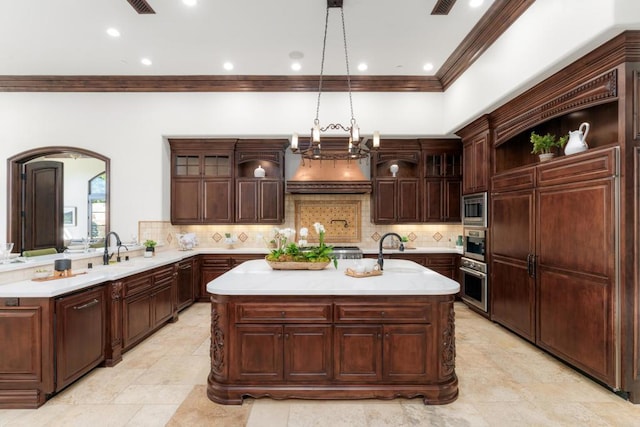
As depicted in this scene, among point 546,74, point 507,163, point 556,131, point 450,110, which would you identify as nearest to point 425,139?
point 450,110

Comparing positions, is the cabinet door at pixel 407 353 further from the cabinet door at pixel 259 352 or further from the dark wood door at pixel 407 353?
the cabinet door at pixel 259 352

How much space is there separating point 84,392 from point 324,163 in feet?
14.3

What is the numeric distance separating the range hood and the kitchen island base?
10.7 ft

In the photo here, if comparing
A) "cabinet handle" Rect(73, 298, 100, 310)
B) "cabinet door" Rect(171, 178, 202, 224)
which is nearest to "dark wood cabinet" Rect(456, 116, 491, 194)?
"cabinet door" Rect(171, 178, 202, 224)

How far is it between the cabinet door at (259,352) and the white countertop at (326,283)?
1.04 ft

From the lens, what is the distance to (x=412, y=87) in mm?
5504

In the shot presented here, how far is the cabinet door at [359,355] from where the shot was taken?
249 centimetres

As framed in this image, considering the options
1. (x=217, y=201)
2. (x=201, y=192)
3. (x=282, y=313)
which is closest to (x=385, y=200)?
(x=217, y=201)

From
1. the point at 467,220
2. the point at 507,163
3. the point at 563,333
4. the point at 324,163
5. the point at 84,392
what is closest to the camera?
the point at 84,392

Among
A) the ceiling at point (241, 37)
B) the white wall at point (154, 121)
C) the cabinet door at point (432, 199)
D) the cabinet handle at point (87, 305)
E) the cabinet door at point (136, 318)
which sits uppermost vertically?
the ceiling at point (241, 37)

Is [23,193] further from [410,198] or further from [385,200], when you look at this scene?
[410,198]

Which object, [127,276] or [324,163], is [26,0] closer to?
[127,276]

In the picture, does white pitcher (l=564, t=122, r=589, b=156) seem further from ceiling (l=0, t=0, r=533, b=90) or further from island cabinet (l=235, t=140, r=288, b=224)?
island cabinet (l=235, t=140, r=288, b=224)

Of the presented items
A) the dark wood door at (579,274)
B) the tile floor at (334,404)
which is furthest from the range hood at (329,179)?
the tile floor at (334,404)
